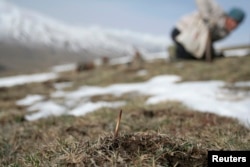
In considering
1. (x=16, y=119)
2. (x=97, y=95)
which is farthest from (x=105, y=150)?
(x=97, y=95)

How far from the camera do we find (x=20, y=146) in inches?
180

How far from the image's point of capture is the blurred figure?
527 inches

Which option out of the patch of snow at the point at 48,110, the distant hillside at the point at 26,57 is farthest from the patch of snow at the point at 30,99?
the distant hillside at the point at 26,57

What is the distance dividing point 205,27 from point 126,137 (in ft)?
36.5

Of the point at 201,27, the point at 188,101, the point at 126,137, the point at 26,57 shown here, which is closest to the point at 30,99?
the point at 188,101

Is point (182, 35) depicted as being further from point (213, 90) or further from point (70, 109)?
point (70, 109)

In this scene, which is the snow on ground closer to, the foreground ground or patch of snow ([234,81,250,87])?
patch of snow ([234,81,250,87])

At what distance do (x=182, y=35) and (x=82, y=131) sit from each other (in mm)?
9370

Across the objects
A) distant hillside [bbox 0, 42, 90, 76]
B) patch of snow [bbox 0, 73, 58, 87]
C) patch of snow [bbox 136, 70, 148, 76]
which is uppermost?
distant hillside [bbox 0, 42, 90, 76]

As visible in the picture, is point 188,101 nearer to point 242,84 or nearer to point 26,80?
point 242,84

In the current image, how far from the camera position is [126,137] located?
119 inches

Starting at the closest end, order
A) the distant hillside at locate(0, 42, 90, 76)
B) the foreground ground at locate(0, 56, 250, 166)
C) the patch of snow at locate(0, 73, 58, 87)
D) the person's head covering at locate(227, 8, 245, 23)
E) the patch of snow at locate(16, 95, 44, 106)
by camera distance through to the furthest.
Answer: the foreground ground at locate(0, 56, 250, 166) < the patch of snow at locate(16, 95, 44, 106) < the person's head covering at locate(227, 8, 245, 23) < the patch of snow at locate(0, 73, 58, 87) < the distant hillside at locate(0, 42, 90, 76)

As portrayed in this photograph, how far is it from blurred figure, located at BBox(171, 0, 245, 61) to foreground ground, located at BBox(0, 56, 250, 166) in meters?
3.03

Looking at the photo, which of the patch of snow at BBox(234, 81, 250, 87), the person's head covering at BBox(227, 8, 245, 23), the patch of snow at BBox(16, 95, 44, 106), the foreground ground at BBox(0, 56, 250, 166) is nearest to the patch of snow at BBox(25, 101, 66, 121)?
the foreground ground at BBox(0, 56, 250, 166)
